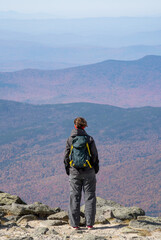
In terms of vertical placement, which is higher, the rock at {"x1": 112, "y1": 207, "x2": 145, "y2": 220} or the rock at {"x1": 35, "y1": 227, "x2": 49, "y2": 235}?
the rock at {"x1": 112, "y1": 207, "x2": 145, "y2": 220}

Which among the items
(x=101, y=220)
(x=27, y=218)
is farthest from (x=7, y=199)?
(x=101, y=220)

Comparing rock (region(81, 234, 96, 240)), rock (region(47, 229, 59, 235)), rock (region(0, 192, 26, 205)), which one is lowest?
rock (region(81, 234, 96, 240))

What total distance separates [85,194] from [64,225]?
63.2 inches

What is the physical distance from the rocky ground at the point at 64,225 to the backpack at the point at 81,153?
1837 millimetres

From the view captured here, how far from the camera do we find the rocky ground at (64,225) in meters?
10.3

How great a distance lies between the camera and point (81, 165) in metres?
10.3

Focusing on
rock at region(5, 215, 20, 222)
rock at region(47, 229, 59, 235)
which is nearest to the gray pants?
rock at region(47, 229, 59, 235)

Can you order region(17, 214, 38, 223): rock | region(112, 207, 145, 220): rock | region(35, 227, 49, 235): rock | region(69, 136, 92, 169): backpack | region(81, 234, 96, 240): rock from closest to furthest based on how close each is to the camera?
region(81, 234, 96, 240): rock, region(69, 136, 92, 169): backpack, region(35, 227, 49, 235): rock, region(17, 214, 38, 223): rock, region(112, 207, 145, 220): rock

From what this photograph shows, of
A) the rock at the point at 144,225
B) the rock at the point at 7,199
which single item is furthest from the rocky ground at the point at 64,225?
the rock at the point at 7,199

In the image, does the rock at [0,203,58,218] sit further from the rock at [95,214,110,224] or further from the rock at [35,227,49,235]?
the rock at [35,227,49,235]

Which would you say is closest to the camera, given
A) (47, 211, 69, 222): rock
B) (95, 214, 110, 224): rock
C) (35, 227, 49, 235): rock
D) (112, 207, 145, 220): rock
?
(35, 227, 49, 235): rock

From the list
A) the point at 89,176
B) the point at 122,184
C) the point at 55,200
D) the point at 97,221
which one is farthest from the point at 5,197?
the point at 122,184

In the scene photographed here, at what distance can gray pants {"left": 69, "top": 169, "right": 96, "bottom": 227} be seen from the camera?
10523 mm

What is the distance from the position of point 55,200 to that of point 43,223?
12450 centimetres
